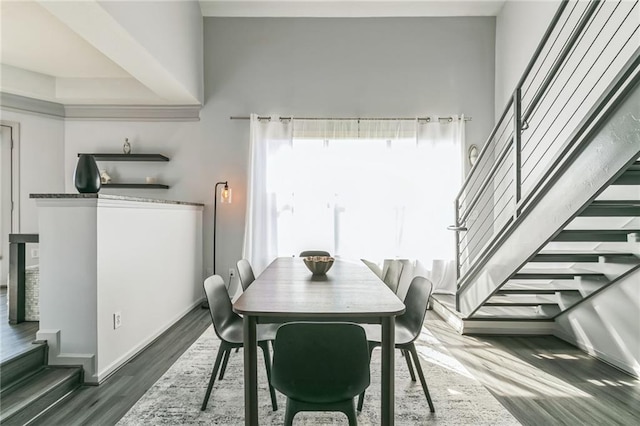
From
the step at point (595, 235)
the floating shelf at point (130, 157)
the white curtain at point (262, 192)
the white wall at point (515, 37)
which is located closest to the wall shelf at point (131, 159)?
the floating shelf at point (130, 157)

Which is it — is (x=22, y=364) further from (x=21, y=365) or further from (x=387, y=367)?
(x=387, y=367)

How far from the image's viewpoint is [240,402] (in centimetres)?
203

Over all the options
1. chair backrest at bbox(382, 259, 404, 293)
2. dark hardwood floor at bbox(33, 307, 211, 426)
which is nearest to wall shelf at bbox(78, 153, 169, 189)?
dark hardwood floor at bbox(33, 307, 211, 426)

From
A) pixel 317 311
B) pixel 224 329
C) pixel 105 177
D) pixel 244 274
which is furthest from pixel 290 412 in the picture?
pixel 105 177

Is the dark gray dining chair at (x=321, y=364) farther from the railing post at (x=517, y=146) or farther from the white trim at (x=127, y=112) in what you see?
the white trim at (x=127, y=112)

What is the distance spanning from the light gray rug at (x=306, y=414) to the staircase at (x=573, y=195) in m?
0.88

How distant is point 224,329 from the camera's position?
2.11 metres

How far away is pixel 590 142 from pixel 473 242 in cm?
298

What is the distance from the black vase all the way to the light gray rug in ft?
4.85

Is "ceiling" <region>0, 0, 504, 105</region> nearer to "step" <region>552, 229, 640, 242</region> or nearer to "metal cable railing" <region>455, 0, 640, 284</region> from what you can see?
"metal cable railing" <region>455, 0, 640, 284</region>

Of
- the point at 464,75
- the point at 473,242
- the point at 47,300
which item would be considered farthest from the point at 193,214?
the point at 464,75

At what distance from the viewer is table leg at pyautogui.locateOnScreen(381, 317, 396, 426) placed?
150cm

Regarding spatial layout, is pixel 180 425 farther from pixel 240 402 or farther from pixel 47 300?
pixel 47 300

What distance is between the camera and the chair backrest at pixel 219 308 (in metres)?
2.00
